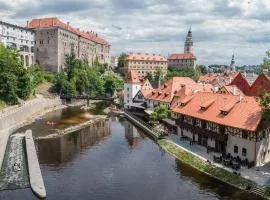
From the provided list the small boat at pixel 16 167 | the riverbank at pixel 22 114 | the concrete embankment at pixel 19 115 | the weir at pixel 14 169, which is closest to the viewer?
the weir at pixel 14 169

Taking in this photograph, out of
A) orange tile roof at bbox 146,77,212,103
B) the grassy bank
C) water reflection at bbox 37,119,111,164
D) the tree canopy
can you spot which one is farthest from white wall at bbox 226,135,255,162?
the tree canopy

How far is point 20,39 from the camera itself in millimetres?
116125

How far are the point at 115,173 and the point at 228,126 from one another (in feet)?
44.7

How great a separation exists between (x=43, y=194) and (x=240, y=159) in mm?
21216

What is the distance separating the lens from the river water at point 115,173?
106 ft

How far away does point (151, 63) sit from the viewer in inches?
6796

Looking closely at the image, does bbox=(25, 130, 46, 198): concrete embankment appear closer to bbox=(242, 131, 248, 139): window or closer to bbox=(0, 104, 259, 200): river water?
bbox=(0, 104, 259, 200): river water

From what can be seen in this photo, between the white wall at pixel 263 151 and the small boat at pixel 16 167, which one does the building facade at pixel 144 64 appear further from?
the small boat at pixel 16 167

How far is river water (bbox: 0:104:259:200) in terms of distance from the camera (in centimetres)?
3231

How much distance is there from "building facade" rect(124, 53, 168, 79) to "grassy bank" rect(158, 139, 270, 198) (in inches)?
4652

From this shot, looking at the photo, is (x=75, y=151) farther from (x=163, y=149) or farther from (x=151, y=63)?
(x=151, y=63)

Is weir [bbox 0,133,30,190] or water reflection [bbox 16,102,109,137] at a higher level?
weir [bbox 0,133,30,190]

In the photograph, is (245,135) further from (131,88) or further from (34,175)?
(131,88)

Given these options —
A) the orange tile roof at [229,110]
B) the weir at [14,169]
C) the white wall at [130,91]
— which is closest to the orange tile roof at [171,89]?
the white wall at [130,91]
